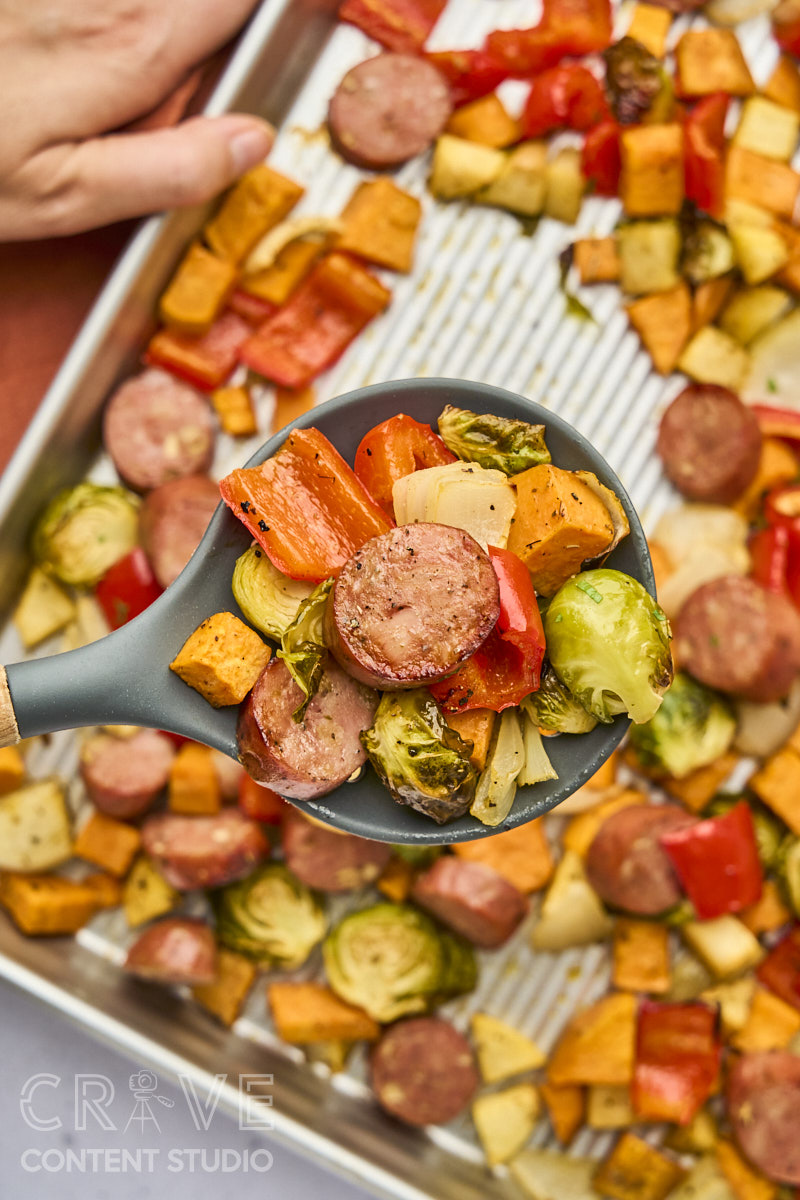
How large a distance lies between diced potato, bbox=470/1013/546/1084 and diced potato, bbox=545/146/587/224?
8.46 feet

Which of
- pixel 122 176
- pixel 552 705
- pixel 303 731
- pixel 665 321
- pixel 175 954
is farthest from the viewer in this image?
pixel 665 321

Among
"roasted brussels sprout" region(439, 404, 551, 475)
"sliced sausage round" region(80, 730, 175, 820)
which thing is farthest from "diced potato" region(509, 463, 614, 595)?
"sliced sausage round" region(80, 730, 175, 820)

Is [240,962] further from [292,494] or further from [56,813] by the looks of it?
[292,494]

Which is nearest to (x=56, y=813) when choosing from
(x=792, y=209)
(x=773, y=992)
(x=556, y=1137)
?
(x=556, y=1137)

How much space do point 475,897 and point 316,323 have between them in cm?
182

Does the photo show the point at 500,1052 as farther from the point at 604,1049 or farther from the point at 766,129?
the point at 766,129

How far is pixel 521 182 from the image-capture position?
3184mm

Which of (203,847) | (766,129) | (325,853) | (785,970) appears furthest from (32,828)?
(766,129)

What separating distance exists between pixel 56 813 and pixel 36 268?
1694 millimetres

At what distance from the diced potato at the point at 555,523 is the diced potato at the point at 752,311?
5.16 feet

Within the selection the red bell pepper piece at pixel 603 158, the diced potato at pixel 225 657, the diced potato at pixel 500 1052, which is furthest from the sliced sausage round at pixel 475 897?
the red bell pepper piece at pixel 603 158

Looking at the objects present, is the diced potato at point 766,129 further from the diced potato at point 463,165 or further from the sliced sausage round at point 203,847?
the sliced sausage round at point 203,847

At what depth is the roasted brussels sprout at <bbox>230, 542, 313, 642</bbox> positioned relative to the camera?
198 cm

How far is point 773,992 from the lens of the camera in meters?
3.14
